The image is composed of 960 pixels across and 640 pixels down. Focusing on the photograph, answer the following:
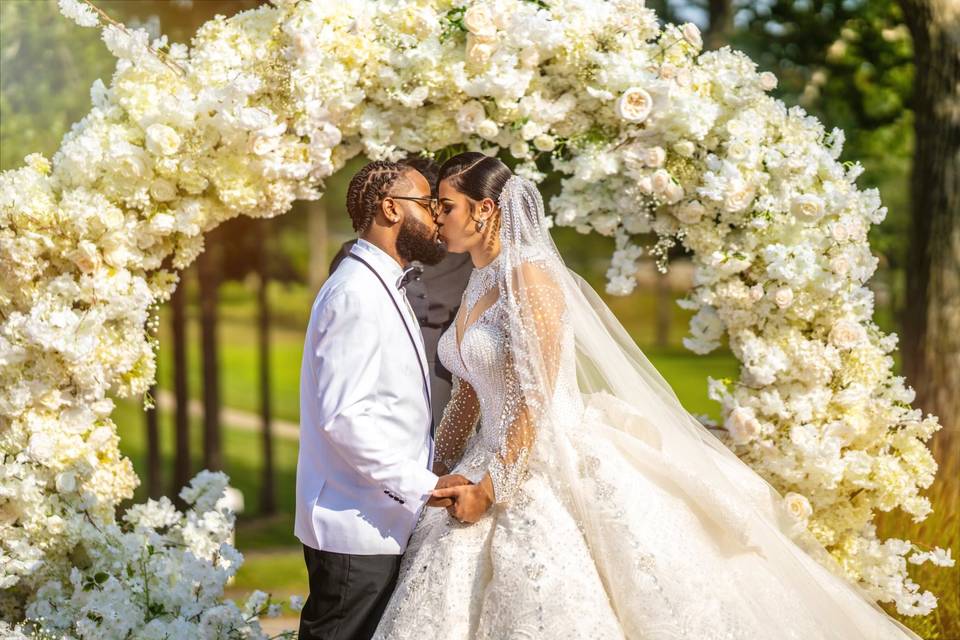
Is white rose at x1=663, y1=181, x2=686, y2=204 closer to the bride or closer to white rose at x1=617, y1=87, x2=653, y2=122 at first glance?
white rose at x1=617, y1=87, x2=653, y2=122

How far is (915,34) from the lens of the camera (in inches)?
Answer: 247

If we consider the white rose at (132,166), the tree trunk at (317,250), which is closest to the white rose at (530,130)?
the white rose at (132,166)

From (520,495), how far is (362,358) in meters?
0.76

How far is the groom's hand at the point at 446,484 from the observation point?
3.55 metres

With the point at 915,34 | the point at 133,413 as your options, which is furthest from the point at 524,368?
the point at 133,413

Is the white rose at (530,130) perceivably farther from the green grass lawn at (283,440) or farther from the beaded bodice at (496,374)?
the green grass lawn at (283,440)

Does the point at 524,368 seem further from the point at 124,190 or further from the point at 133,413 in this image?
the point at 133,413

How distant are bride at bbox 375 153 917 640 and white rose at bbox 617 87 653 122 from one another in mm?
810

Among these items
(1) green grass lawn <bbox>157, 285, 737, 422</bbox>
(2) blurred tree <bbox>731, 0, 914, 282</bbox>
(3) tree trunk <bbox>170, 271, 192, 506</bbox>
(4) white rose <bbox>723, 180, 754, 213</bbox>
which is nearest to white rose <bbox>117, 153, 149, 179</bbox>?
(4) white rose <bbox>723, 180, 754, 213</bbox>

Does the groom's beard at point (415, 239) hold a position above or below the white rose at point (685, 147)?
below

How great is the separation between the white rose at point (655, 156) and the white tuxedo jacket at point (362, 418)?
1.37m

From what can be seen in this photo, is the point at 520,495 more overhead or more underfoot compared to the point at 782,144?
more underfoot

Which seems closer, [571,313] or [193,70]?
[571,313]

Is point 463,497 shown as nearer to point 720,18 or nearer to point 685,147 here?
point 685,147
